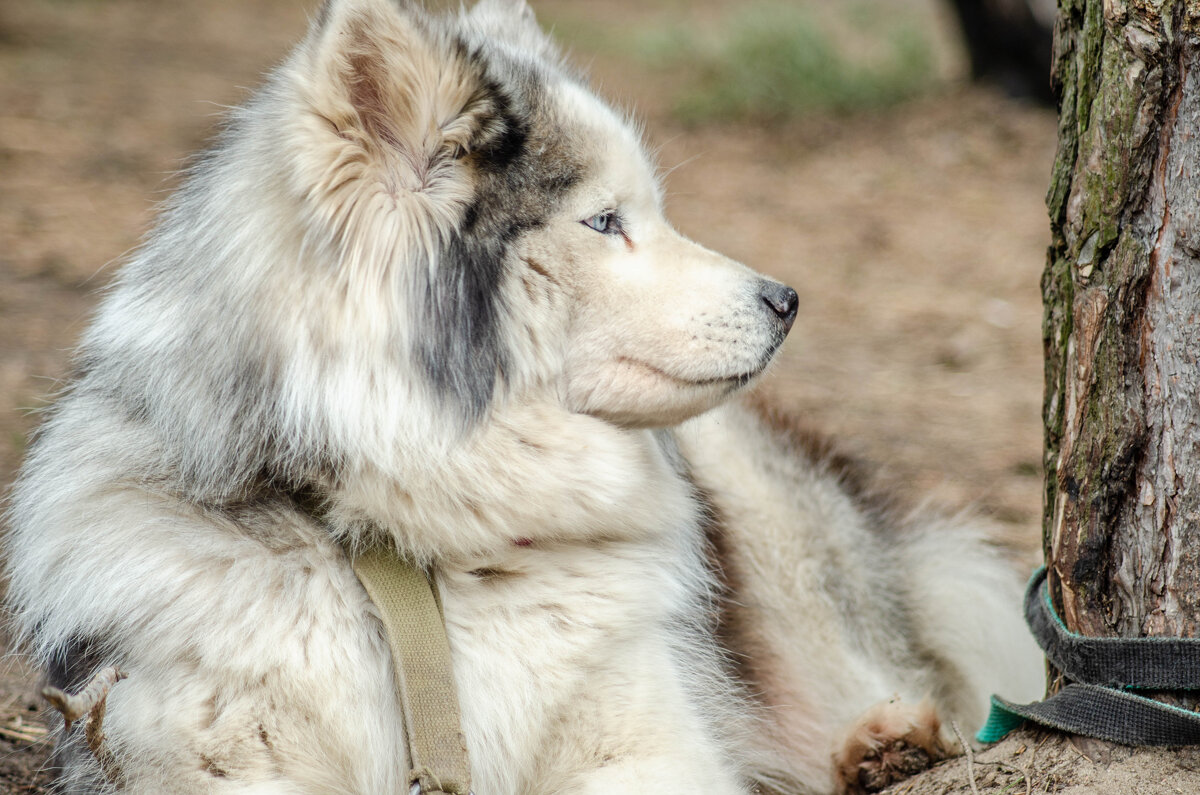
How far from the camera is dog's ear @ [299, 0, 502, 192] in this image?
6.46ft

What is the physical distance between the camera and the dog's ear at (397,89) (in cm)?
197

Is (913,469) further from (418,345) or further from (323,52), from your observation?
(323,52)

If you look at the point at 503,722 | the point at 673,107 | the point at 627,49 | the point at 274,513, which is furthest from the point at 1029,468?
the point at 627,49

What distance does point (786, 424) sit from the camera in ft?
11.6

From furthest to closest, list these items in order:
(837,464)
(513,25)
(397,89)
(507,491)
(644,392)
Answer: (837,464) → (513,25) → (644,392) → (507,491) → (397,89)

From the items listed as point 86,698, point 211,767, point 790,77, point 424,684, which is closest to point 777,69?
point 790,77

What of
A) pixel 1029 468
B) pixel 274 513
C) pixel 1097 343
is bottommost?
pixel 274 513

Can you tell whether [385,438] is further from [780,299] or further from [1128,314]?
[1128,314]

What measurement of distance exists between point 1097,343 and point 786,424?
1.50m

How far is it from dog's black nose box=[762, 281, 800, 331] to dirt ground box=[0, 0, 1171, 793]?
797 mm

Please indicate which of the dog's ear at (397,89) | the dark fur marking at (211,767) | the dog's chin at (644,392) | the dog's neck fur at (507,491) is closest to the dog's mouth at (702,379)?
the dog's chin at (644,392)

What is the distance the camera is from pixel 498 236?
2.20m

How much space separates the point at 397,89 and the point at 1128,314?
4.82 ft

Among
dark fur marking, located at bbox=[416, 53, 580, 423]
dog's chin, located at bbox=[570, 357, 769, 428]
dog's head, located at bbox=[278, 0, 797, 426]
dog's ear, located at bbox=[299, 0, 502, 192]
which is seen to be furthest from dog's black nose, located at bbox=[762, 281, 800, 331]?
dog's ear, located at bbox=[299, 0, 502, 192]
